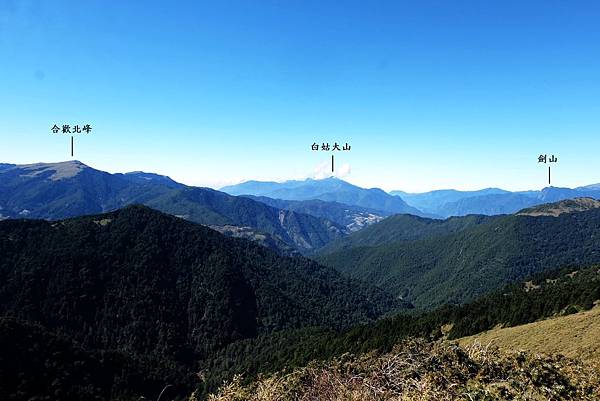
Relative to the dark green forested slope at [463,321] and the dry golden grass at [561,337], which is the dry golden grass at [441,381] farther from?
the dark green forested slope at [463,321]

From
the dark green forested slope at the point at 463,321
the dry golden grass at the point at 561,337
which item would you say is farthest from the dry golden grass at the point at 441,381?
the dark green forested slope at the point at 463,321

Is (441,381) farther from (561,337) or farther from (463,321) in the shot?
(463,321)

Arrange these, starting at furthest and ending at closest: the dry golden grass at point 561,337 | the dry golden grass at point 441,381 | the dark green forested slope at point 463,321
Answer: the dark green forested slope at point 463,321, the dry golden grass at point 561,337, the dry golden grass at point 441,381

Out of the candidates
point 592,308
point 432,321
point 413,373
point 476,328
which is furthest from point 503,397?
point 432,321

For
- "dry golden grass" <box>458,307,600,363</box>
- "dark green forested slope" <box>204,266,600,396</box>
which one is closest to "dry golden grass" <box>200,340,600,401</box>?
"dry golden grass" <box>458,307,600,363</box>

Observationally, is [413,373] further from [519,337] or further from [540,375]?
[519,337]
